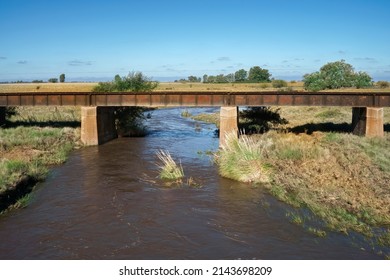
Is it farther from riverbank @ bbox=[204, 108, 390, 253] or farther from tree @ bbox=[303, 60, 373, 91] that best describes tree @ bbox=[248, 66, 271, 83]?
riverbank @ bbox=[204, 108, 390, 253]

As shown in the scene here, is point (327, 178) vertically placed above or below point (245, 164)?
below

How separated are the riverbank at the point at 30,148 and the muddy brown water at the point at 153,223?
2.39 ft

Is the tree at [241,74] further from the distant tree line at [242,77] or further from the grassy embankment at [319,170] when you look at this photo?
the grassy embankment at [319,170]

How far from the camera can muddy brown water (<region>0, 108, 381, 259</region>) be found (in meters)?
10.0

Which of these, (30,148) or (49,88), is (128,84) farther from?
(49,88)

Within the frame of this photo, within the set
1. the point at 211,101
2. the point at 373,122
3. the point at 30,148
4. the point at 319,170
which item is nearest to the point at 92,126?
Answer: the point at 30,148

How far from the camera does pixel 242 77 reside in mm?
163750

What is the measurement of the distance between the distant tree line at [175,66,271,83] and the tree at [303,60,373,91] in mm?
55423

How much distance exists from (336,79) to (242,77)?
3814 inches

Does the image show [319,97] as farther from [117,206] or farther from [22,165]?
[22,165]

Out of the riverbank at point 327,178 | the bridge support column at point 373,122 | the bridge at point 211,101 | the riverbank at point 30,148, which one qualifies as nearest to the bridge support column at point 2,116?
the riverbank at point 30,148

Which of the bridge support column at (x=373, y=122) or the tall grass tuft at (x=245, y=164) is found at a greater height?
the bridge support column at (x=373, y=122)

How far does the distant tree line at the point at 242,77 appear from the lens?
134 m

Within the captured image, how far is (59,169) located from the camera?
64.8 feet
